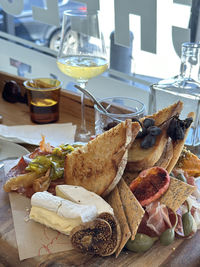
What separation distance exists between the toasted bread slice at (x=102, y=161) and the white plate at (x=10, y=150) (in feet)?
1.13

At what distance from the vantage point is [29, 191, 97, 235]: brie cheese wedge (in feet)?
2.79

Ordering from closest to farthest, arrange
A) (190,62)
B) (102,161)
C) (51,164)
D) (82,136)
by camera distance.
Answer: (102,161) < (51,164) < (190,62) < (82,136)

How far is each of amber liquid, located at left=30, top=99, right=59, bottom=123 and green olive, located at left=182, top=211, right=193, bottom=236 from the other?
2.62 ft

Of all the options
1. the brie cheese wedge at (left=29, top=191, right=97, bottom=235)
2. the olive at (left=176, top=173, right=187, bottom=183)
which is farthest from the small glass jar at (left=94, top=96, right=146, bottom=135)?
the brie cheese wedge at (left=29, top=191, right=97, bottom=235)

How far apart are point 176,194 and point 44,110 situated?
2.60 ft

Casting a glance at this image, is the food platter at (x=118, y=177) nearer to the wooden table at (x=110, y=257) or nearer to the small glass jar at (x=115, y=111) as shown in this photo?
the wooden table at (x=110, y=257)

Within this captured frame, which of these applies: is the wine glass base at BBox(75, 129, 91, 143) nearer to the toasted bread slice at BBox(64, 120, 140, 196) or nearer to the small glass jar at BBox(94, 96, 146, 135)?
the small glass jar at BBox(94, 96, 146, 135)

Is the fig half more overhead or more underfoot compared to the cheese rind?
more overhead

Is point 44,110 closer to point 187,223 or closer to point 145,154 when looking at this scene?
point 145,154

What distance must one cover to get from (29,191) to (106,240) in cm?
29

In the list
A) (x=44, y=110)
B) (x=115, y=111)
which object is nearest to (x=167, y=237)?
(x=115, y=111)

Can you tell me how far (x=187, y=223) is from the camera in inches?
37.0

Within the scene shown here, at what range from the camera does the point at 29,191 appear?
1.04 m

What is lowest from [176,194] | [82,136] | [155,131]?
[82,136]
